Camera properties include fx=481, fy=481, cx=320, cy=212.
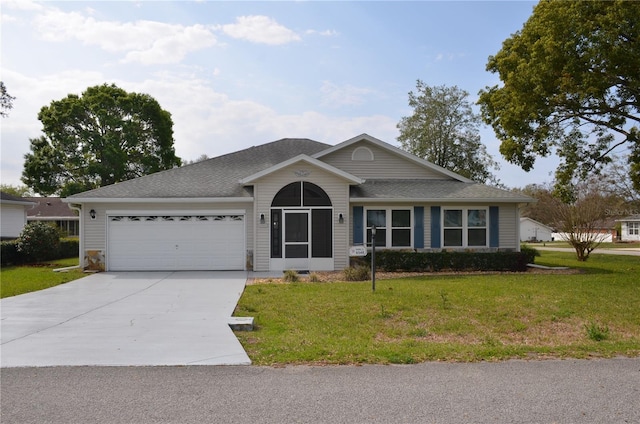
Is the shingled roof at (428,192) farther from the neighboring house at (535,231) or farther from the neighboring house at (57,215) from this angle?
the neighboring house at (535,231)

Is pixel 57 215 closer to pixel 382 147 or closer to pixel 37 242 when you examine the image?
pixel 37 242

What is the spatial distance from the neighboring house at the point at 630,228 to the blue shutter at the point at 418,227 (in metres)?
51.3

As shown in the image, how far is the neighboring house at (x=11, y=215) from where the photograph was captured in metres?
28.4

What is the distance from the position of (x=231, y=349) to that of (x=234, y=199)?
11013 mm

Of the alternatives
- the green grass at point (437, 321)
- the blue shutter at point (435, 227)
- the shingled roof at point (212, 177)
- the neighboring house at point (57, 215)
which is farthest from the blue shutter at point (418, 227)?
the neighboring house at point (57, 215)

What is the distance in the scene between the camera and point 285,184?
17.3 metres

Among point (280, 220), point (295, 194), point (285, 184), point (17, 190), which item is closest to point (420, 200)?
point (295, 194)

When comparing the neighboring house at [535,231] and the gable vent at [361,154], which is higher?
the gable vent at [361,154]

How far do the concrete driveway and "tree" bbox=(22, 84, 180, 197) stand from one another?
84.3 feet

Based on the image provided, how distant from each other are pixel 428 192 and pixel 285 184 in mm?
5406

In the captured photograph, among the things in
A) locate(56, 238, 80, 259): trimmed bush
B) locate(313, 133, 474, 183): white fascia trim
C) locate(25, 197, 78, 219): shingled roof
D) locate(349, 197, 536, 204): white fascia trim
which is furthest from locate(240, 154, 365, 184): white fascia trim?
locate(25, 197, 78, 219): shingled roof

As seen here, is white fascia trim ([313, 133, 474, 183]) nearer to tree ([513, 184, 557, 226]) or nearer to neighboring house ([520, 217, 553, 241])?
tree ([513, 184, 557, 226])

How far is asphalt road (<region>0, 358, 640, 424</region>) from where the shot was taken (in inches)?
175

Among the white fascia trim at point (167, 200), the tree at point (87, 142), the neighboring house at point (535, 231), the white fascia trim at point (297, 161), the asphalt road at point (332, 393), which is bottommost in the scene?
the asphalt road at point (332, 393)
